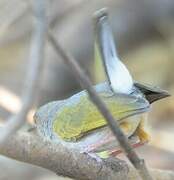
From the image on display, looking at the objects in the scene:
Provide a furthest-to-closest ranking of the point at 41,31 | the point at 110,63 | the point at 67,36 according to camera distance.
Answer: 1. the point at 67,36
2. the point at 110,63
3. the point at 41,31

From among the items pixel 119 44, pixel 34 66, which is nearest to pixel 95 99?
Answer: pixel 34 66

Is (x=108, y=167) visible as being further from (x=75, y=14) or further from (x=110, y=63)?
(x=75, y=14)

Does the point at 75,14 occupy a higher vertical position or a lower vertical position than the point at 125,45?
higher

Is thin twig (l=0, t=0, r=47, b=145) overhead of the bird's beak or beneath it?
overhead

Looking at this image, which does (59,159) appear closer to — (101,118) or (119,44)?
(101,118)

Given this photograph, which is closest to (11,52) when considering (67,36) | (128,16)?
(67,36)

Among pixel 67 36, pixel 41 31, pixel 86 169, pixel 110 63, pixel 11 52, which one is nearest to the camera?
pixel 41 31

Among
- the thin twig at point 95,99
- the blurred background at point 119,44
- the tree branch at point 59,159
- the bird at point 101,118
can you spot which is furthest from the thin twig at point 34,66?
the blurred background at point 119,44

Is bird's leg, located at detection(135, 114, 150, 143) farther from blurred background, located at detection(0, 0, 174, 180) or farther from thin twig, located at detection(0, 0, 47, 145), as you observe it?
blurred background, located at detection(0, 0, 174, 180)

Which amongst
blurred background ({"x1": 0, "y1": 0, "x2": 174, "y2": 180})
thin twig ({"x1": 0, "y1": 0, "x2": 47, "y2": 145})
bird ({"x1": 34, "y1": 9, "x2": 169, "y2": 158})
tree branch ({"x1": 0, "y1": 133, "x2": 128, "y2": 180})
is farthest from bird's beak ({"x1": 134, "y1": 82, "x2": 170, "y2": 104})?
blurred background ({"x1": 0, "y1": 0, "x2": 174, "y2": 180})
